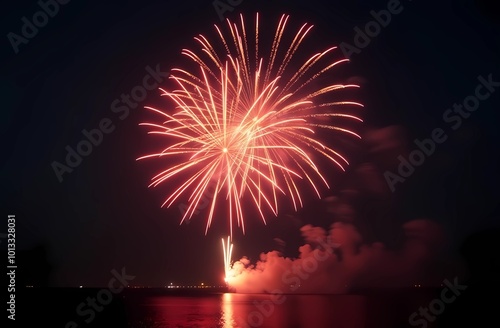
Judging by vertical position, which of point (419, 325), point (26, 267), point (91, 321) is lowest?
point (419, 325)

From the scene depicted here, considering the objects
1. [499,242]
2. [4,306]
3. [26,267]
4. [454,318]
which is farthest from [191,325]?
[499,242]

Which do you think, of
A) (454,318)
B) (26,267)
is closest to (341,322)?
(454,318)

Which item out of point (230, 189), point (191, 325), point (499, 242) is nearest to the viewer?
point (230, 189)

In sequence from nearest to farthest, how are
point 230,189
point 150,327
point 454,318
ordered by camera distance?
point 230,189 < point 454,318 < point 150,327

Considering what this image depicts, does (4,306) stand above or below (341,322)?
above

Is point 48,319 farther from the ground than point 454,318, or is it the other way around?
point 48,319

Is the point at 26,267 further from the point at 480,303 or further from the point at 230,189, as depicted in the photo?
the point at 480,303

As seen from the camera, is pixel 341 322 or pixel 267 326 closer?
pixel 267 326

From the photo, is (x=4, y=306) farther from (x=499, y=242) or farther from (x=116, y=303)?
(x=499, y=242)

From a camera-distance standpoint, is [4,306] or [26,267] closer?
[4,306]
